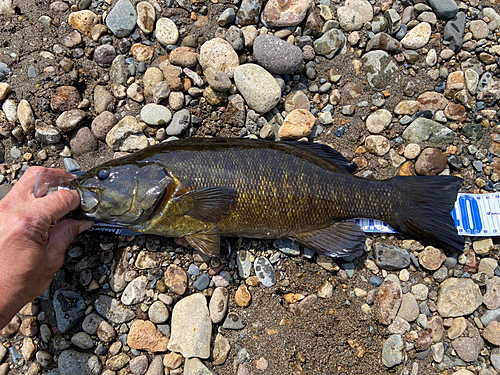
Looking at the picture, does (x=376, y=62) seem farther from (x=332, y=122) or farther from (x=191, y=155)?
(x=191, y=155)

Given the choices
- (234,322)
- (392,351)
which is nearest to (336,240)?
(392,351)

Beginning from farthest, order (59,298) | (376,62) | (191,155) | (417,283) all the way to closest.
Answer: (376,62) < (417,283) < (59,298) < (191,155)

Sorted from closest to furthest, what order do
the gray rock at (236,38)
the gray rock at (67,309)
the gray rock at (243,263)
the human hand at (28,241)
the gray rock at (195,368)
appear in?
1. the human hand at (28,241)
2. the gray rock at (195,368)
3. the gray rock at (67,309)
4. the gray rock at (243,263)
5. the gray rock at (236,38)

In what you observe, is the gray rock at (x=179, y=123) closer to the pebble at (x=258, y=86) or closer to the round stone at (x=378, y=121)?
the pebble at (x=258, y=86)

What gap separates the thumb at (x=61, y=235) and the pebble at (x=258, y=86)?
253 cm

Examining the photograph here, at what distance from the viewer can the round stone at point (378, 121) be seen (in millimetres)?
4191

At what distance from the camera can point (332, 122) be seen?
13.9ft

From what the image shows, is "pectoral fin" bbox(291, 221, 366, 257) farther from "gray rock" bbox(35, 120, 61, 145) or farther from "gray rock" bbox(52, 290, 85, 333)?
"gray rock" bbox(35, 120, 61, 145)

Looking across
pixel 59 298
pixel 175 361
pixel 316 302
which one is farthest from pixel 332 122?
pixel 59 298

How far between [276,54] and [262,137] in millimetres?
1085

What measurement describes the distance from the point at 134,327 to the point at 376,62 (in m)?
4.63

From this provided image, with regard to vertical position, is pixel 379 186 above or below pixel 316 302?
above

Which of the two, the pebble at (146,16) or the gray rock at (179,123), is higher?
the pebble at (146,16)

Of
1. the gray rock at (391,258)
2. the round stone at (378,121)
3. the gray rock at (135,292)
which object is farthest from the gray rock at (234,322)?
the round stone at (378,121)
